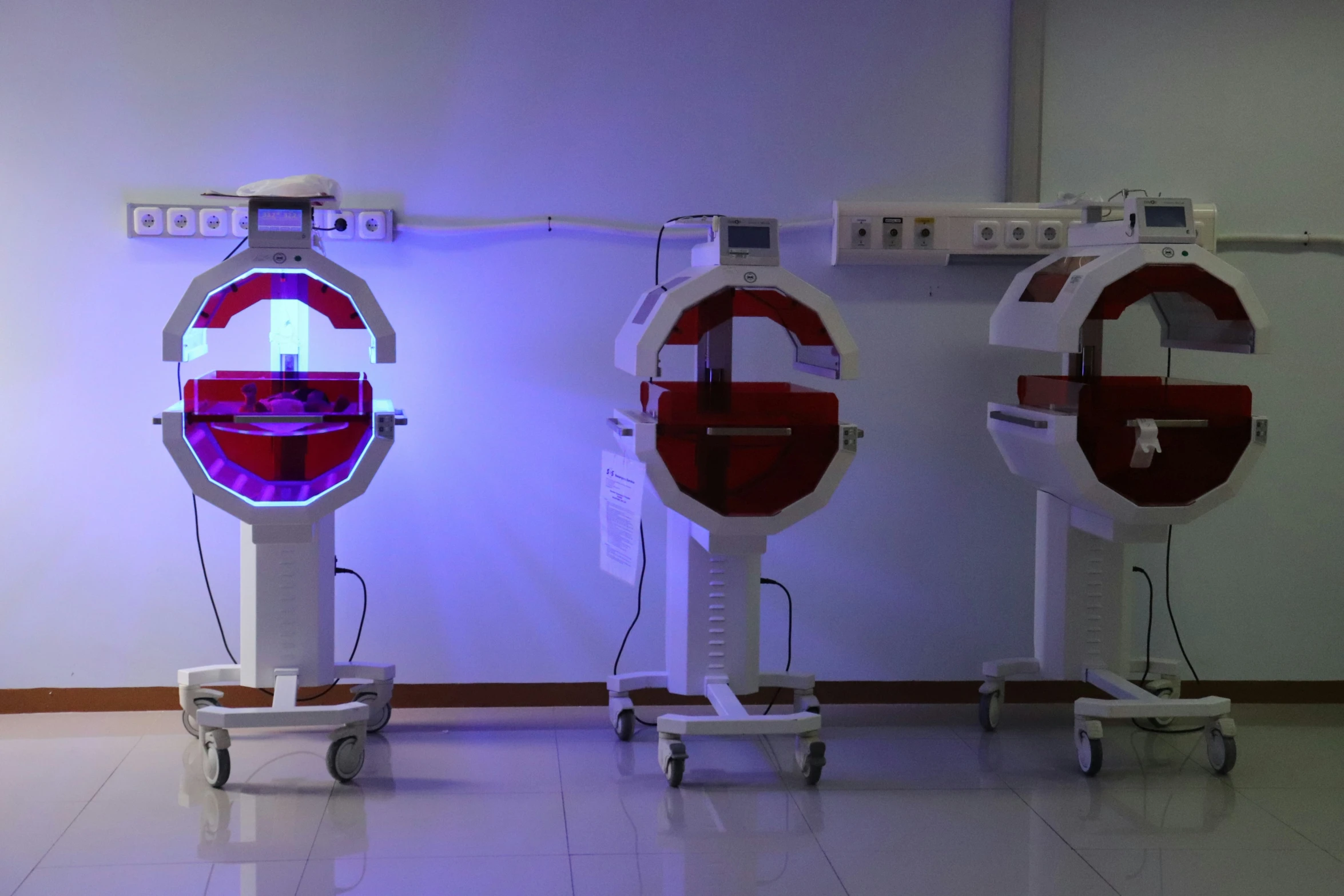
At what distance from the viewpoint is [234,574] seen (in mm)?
3355

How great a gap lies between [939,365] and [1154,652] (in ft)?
3.35

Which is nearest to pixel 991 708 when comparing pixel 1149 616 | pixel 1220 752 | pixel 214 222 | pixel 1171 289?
pixel 1220 752

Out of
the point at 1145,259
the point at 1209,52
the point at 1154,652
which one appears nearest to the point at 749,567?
the point at 1145,259

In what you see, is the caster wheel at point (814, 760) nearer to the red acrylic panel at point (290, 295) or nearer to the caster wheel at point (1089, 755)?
the caster wheel at point (1089, 755)

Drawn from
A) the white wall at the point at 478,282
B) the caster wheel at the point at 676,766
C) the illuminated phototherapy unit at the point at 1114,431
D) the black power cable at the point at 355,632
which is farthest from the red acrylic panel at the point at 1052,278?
the black power cable at the point at 355,632

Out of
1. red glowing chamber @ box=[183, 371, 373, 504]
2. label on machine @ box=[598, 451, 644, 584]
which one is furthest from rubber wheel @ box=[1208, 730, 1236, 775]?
red glowing chamber @ box=[183, 371, 373, 504]

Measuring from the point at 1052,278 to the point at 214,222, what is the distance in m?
2.07

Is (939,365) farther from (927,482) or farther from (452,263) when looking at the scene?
(452,263)

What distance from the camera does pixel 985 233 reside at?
10.9 feet

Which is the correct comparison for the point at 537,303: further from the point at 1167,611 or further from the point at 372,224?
the point at 1167,611

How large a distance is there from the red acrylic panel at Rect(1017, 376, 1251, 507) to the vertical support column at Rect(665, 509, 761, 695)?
80cm

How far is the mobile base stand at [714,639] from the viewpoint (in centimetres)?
282

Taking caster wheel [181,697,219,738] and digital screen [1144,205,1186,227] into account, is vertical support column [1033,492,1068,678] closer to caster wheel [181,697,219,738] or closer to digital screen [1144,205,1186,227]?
digital screen [1144,205,1186,227]

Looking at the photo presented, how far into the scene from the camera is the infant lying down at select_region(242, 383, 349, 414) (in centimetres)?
269
